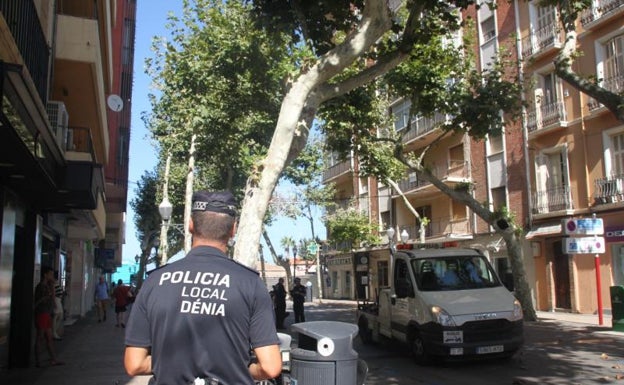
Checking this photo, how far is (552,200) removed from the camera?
2505 cm

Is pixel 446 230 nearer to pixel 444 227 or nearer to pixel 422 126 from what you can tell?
pixel 444 227

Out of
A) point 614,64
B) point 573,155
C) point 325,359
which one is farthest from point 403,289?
point 614,64

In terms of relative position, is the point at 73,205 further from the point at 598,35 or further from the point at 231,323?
the point at 598,35

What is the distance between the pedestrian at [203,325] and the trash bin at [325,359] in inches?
80.5

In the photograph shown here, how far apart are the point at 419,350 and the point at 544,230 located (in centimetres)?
1673

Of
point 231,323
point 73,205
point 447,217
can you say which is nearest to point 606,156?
point 447,217

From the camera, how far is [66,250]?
21016 mm

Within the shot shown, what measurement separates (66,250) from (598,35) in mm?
21701

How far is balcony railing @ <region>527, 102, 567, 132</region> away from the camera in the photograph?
24.6 meters

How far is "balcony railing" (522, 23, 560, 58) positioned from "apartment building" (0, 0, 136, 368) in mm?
17951

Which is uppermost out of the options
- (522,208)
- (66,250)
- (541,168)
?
(541,168)

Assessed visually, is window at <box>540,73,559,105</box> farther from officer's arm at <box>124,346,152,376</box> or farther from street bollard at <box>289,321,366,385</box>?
officer's arm at <box>124,346,152,376</box>

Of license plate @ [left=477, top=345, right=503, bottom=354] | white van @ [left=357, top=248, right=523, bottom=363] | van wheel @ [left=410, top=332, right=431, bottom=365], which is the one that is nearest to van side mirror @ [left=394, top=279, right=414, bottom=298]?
white van @ [left=357, top=248, right=523, bottom=363]

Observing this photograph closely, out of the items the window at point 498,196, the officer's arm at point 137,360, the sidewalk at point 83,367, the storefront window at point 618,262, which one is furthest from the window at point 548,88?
the officer's arm at point 137,360
